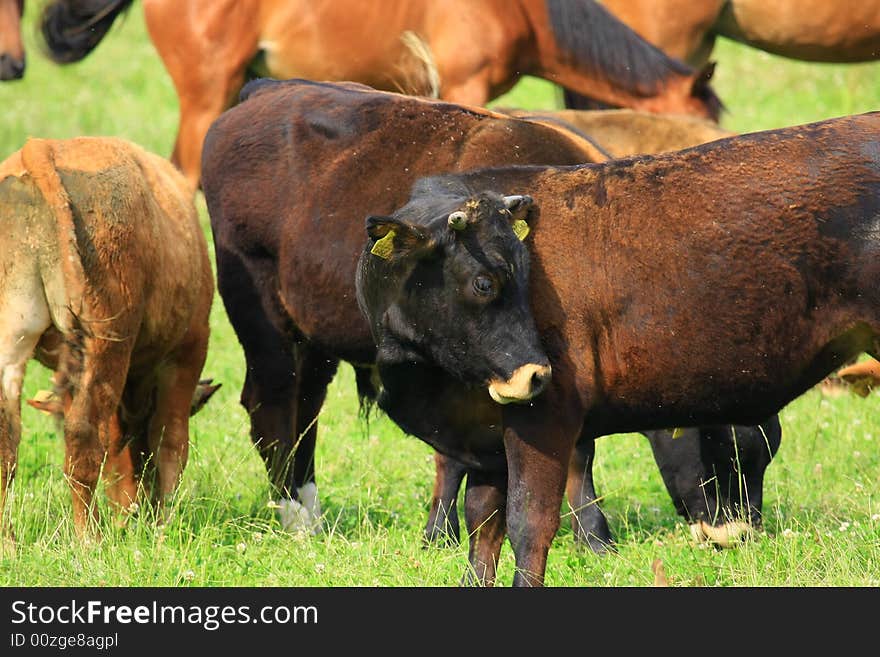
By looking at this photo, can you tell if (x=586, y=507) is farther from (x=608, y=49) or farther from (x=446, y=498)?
(x=608, y=49)

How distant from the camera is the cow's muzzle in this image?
5.06 m

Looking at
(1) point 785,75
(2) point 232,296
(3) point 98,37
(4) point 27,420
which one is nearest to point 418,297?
(2) point 232,296

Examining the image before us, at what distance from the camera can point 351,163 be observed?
264 inches

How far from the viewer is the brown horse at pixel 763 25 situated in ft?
39.3

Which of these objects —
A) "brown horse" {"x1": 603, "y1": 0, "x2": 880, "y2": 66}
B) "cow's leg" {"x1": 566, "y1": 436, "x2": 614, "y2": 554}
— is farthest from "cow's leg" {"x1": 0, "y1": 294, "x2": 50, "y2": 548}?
"brown horse" {"x1": 603, "y1": 0, "x2": 880, "y2": 66}

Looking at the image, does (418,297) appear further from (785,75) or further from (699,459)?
(785,75)

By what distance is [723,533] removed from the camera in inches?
262

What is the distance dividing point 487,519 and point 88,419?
169 cm

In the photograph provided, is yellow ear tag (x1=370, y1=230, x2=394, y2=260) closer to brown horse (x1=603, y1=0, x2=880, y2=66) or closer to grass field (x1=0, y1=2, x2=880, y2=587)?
grass field (x1=0, y1=2, x2=880, y2=587)

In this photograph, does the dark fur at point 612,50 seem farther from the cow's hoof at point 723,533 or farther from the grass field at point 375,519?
the cow's hoof at point 723,533

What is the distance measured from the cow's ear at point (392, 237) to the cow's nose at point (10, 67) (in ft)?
28.0

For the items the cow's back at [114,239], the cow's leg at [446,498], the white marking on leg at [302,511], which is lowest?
the white marking on leg at [302,511]

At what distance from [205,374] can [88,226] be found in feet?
13.9

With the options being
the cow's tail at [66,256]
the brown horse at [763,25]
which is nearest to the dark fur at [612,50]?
the brown horse at [763,25]
